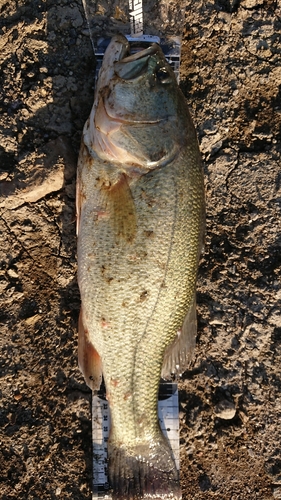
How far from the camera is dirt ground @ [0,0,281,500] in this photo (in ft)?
9.66

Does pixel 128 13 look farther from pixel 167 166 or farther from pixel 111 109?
pixel 167 166

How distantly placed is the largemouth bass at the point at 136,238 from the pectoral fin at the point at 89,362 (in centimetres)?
→ 2

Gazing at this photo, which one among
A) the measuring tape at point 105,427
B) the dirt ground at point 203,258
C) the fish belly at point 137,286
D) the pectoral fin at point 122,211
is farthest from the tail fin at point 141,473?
the pectoral fin at point 122,211

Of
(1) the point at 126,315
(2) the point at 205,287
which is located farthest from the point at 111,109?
(2) the point at 205,287

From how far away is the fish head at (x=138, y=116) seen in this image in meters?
2.48

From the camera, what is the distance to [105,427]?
295 cm

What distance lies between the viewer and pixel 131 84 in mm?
2500

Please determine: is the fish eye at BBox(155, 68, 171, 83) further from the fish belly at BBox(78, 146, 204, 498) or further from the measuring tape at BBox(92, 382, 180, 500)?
the measuring tape at BBox(92, 382, 180, 500)

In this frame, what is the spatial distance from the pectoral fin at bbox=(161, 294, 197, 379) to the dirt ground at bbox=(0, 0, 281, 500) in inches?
11.5

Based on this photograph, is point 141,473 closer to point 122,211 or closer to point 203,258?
point 203,258

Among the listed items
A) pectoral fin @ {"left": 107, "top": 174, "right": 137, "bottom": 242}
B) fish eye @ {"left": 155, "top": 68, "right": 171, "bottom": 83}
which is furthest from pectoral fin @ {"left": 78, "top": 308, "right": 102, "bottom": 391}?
fish eye @ {"left": 155, "top": 68, "right": 171, "bottom": 83}

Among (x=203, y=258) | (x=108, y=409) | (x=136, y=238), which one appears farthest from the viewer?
(x=203, y=258)

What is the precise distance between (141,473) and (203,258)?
1548 mm

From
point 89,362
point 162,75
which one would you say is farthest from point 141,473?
point 162,75
